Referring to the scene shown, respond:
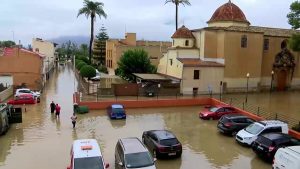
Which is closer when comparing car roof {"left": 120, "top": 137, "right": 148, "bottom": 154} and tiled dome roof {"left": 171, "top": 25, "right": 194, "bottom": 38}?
car roof {"left": 120, "top": 137, "right": 148, "bottom": 154}

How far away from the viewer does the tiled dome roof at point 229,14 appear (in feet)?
147

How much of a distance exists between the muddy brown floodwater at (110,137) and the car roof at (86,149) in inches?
89.3

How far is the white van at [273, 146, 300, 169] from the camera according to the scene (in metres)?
14.2

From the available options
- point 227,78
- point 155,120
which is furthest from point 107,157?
point 227,78

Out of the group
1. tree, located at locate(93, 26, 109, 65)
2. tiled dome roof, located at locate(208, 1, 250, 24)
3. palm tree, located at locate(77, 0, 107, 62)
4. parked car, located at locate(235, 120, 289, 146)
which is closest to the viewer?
parked car, located at locate(235, 120, 289, 146)

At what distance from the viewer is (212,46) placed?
4225 cm

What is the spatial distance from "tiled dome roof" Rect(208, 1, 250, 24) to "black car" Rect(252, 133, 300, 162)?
94.9 feet

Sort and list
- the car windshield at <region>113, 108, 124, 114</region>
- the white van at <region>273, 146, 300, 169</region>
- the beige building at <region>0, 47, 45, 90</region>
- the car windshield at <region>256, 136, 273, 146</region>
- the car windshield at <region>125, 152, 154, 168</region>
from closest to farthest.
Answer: the white van at <region>273, 146, 300, 169</region> < the car windshield at <region>125, 152, 154, 168</region> < the car windshield at <region>256, 136, 273, 146</region> < the car windshield at <region>113, 108, 124, 114</region> < the beige building at <region>0, 47, 45, 90</region>

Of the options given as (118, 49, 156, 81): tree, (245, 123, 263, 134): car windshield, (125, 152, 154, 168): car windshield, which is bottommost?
(125, 152, 154, 168): car windshield

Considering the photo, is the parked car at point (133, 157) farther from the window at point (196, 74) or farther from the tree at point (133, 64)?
the tree at point (133, 64)

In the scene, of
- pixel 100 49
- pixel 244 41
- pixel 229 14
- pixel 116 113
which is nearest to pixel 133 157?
pixel 116 113

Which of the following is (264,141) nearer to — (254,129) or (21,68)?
(254,129)

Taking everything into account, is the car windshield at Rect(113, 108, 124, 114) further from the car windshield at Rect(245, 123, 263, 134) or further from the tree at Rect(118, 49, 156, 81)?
the tree at Rect(118, 49, 156, 81)

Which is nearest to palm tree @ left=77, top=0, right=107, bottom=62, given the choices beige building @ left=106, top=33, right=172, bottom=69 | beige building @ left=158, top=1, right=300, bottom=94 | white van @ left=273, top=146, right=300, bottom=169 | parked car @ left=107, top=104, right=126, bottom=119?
beige building @ left=106, top=33, right=172, bottom=69
